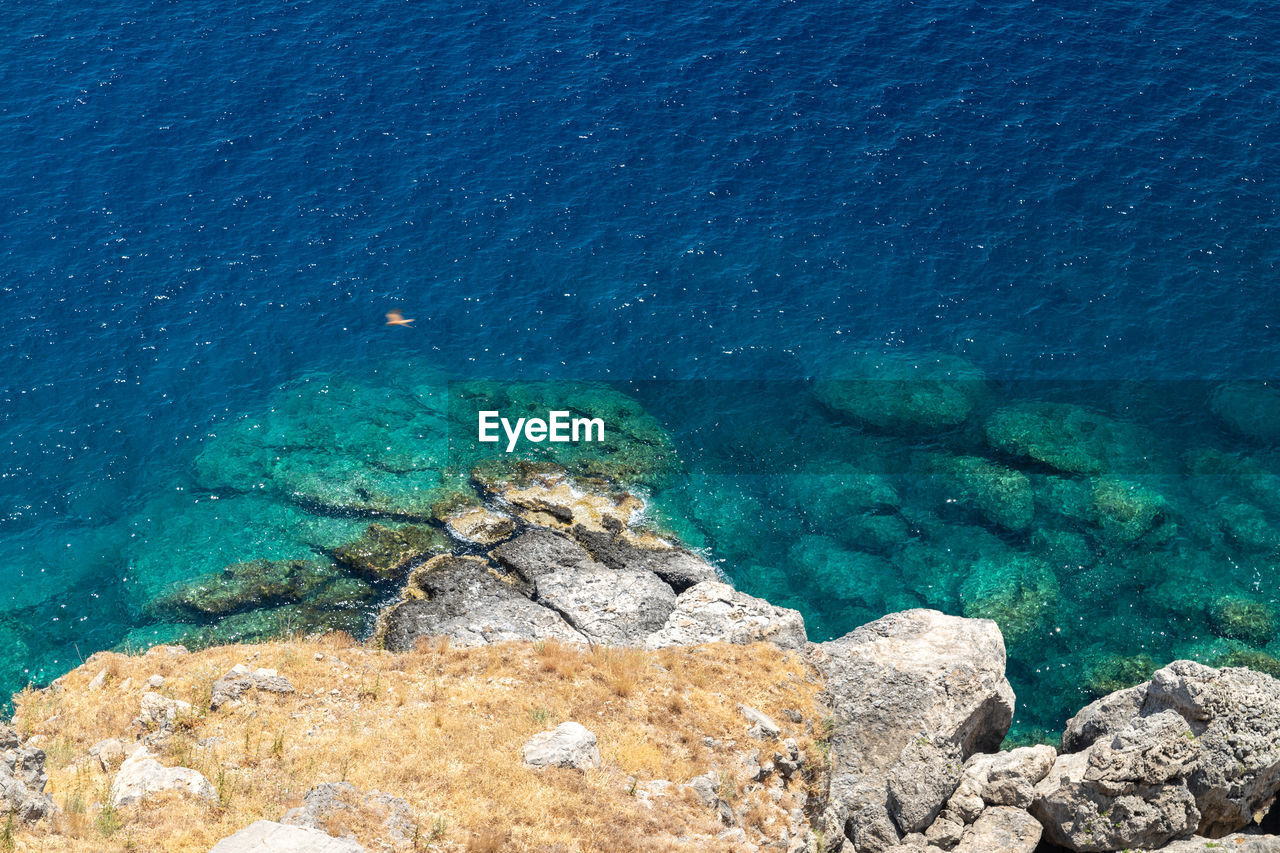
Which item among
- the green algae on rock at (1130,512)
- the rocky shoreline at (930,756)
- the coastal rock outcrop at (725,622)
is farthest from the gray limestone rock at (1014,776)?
the green algae on rock at (1130,512)

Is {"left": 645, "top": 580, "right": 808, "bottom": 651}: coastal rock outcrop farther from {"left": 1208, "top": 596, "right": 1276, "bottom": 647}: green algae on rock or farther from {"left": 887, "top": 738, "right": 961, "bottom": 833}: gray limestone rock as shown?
{"left": 1208, "top": 596, "right": 1276, "bottom": 647}: green algae on rock

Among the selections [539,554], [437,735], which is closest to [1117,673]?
[539,554]

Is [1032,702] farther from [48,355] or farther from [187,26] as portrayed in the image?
[187,26]

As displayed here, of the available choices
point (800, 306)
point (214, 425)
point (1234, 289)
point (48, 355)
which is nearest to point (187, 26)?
point (48, 355)

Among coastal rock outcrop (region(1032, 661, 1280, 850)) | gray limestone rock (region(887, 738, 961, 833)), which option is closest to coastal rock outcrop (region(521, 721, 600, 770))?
gray limestone rock (region(887, 738, 961, 833))

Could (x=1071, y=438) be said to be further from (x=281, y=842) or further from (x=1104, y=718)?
(x=281, y=842)

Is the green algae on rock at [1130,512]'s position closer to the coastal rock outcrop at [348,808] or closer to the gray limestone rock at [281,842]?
the coastal rock outcrop at [348,808]

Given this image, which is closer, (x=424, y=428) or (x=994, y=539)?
(x=994, y=539)
